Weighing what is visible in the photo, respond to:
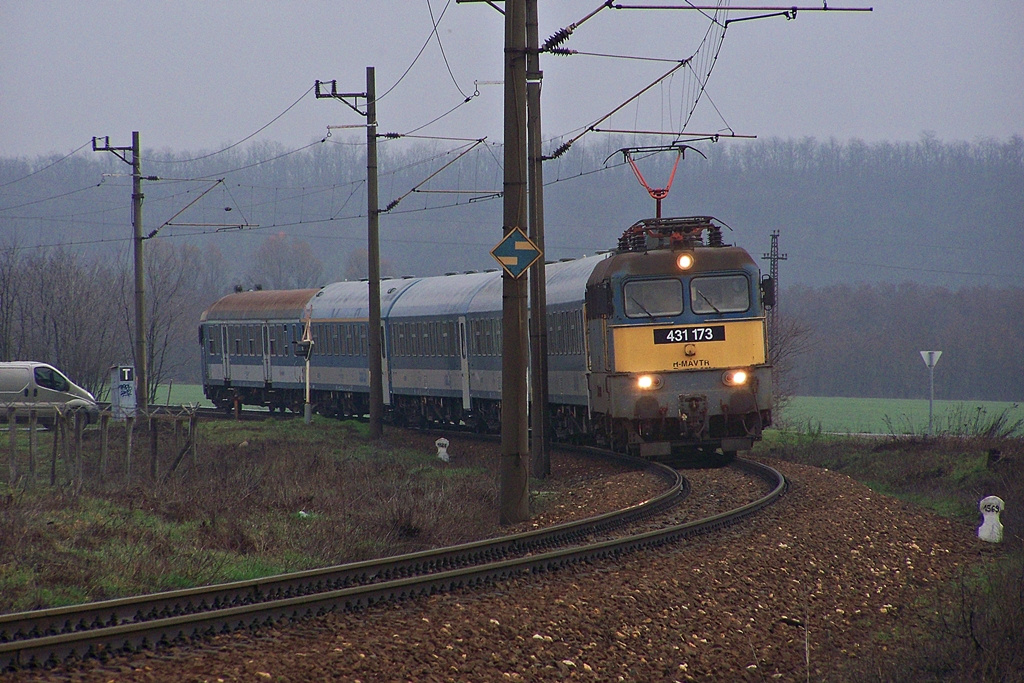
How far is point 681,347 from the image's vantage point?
16938mm

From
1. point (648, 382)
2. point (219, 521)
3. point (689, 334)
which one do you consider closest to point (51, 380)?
point (648, 382)

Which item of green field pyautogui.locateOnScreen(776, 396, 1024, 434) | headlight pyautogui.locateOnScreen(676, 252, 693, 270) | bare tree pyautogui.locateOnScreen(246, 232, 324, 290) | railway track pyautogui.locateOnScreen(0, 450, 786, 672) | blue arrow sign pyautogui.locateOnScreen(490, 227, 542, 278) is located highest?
bare tree pyautogui.locateOnScreen(246, 232, 324, 290)

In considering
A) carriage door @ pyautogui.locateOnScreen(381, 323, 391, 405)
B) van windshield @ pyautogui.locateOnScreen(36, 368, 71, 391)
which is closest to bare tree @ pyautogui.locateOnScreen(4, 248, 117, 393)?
van windshield @ pyautogui.locateOnScreen(36, 368, 71, 391)

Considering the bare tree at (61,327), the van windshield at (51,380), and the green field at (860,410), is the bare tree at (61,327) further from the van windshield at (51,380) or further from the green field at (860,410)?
the van windshield at (51,380)

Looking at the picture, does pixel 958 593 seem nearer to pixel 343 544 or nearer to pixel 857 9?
pixel 343 544

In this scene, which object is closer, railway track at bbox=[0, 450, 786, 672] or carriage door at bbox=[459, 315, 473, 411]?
railway track at bbox=[0, 450, 786, 672]

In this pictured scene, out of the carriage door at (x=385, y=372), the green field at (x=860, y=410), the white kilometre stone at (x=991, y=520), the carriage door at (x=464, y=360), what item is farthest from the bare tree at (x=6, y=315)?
the white kilometre stone at (x=991, y=520)

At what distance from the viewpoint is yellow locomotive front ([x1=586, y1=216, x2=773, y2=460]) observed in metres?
16.8

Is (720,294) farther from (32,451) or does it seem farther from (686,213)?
(686,213)

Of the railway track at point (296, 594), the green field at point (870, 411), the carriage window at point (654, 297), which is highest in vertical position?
the carriage window at point (654, 297)

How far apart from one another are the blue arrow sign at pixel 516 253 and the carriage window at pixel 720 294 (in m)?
4.47

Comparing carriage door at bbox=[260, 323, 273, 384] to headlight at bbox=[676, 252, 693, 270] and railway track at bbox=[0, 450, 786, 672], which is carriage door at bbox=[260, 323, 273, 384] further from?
railway track at bbox=[0, 450, 786, 672]

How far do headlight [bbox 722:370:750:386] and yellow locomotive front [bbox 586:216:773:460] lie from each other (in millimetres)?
14

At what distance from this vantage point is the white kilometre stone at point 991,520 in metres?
13.2
